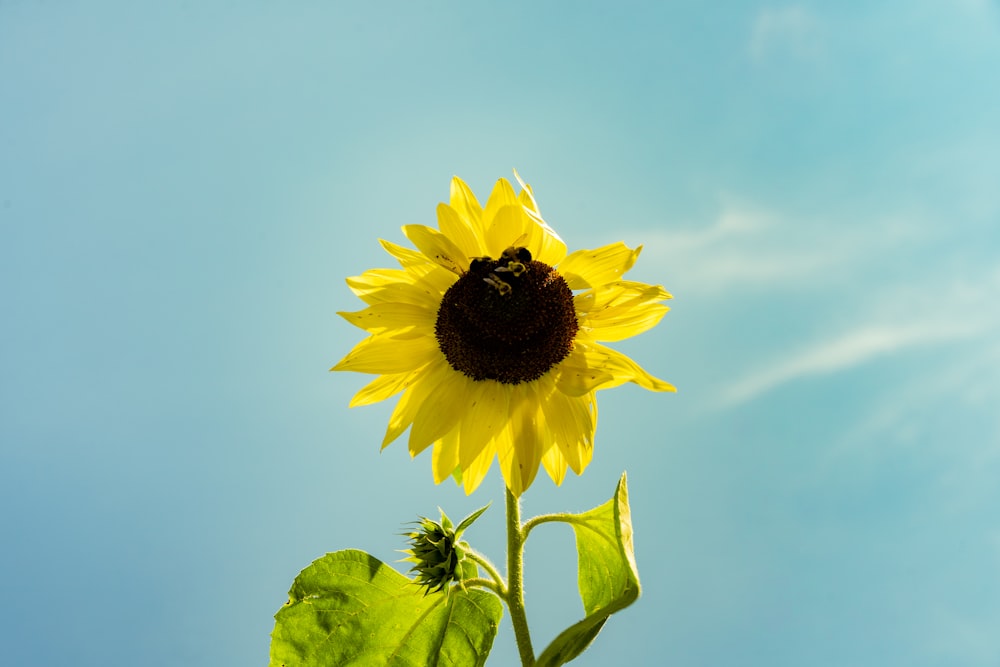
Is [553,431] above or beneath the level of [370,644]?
above

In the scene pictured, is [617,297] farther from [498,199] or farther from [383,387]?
[383,387]

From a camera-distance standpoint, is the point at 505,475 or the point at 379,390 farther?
the point at 379,390

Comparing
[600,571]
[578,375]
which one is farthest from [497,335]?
[600,571]

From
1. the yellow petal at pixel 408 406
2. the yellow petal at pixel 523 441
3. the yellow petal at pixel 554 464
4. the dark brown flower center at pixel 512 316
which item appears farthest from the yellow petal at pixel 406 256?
the yellow petal at pixel 554 464

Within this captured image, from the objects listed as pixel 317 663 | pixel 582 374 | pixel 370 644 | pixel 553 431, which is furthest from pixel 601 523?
pixel 317 663

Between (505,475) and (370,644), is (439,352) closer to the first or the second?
(505,475)
